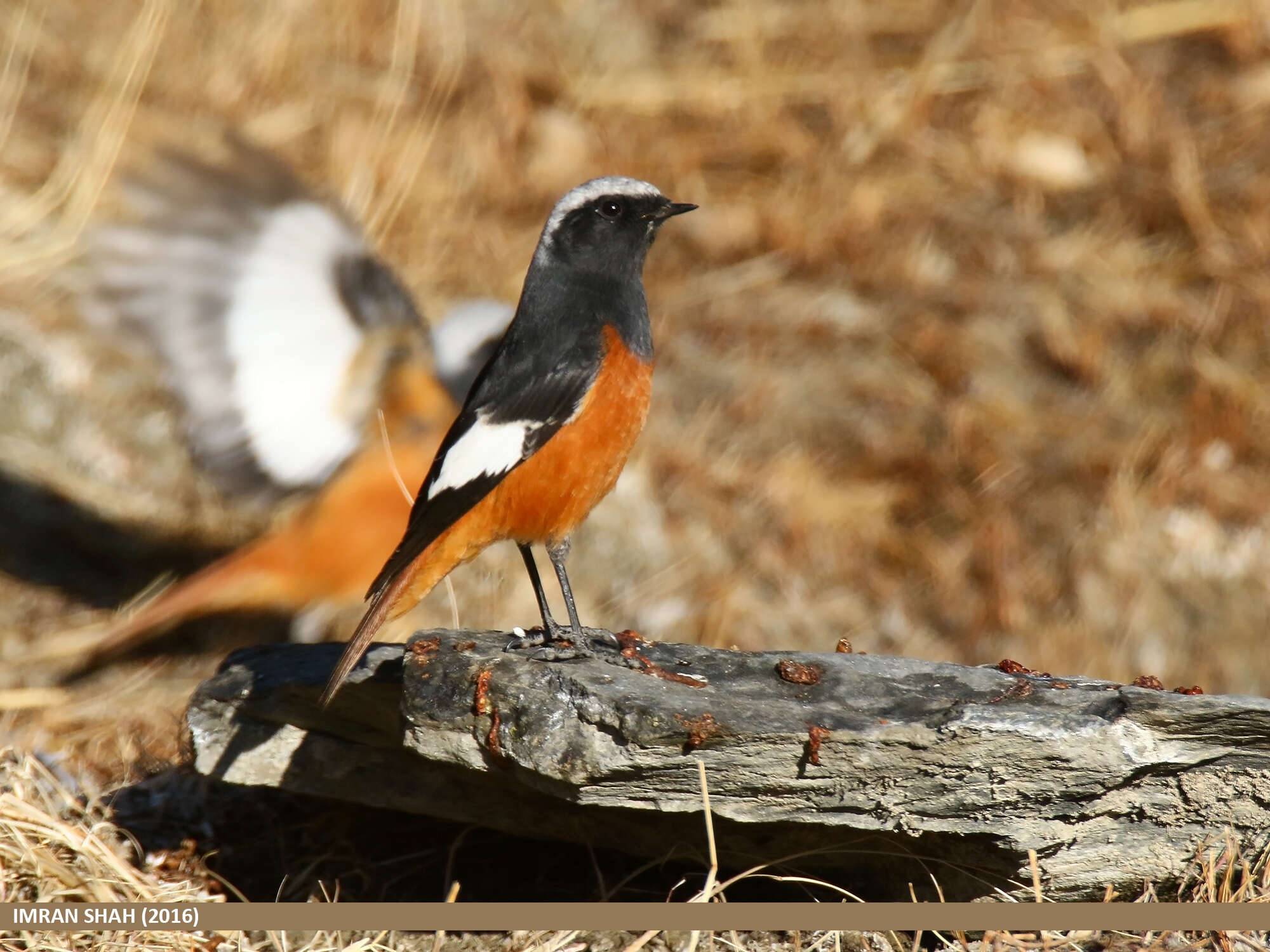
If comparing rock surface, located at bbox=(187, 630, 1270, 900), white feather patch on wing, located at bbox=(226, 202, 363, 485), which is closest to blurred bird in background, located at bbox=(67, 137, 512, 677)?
white feather patch on wing, located at bbox=(226, 202, 363, 485)

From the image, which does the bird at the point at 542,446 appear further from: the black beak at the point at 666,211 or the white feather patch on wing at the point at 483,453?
the black beak at the point at 666,211

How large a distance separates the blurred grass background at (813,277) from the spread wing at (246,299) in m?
0.86

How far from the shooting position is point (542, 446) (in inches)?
162

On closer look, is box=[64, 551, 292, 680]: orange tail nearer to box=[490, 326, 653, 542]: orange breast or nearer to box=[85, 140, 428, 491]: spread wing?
box=[85, 140, 428, 491]: spread wing

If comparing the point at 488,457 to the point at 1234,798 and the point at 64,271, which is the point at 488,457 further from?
the point at 64,271

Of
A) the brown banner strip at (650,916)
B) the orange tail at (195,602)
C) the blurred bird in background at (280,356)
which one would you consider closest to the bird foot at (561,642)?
the brown banner strip at (650,916)

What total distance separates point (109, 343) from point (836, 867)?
212 inches

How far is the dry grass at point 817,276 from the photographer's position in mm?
7441

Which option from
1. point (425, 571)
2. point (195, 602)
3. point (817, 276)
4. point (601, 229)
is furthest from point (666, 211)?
point (817, 276)

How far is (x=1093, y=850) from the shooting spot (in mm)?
3463

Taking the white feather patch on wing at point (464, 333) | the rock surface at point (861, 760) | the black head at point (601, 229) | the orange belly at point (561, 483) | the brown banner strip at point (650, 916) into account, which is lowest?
the brown banner strip at point (650, 916)

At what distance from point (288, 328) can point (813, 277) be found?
170 inches

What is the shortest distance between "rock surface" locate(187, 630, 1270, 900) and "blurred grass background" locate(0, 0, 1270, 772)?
3.08 m

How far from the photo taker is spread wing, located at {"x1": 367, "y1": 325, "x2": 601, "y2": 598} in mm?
4074
